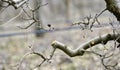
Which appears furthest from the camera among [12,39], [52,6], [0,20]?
[52,6]

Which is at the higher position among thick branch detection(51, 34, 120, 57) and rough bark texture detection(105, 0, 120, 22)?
rough bark texture detection(105, 0, 120, 22)

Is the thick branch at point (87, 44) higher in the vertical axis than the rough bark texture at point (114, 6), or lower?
lower

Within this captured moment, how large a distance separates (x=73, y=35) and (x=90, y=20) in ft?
21.2

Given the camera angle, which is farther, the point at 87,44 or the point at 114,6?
the point at 87,44

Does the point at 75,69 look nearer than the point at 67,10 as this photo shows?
Yes

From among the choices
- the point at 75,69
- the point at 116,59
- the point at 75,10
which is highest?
the point at 116,59

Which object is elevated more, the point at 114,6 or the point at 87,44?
the point at 114,6

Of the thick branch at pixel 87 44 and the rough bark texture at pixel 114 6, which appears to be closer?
the rough bark texture at pixel 114 6

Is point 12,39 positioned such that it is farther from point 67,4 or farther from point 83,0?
point 83,0

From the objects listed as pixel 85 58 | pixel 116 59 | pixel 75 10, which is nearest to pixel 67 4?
pixel 75 10

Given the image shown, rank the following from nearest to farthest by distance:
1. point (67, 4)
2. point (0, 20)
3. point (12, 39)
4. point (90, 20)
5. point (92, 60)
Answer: point (90, 20) → point (0, 20) → point (92, 60) → point (12, 39) → point (67, 4)

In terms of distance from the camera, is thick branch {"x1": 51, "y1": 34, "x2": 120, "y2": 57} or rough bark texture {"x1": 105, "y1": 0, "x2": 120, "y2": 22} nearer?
rough bark texture {"x1": 105, "y1": 0, "x2": 120, "y2": 22}

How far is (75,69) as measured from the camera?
20.2 feet

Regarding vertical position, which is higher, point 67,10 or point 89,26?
point 89,26
